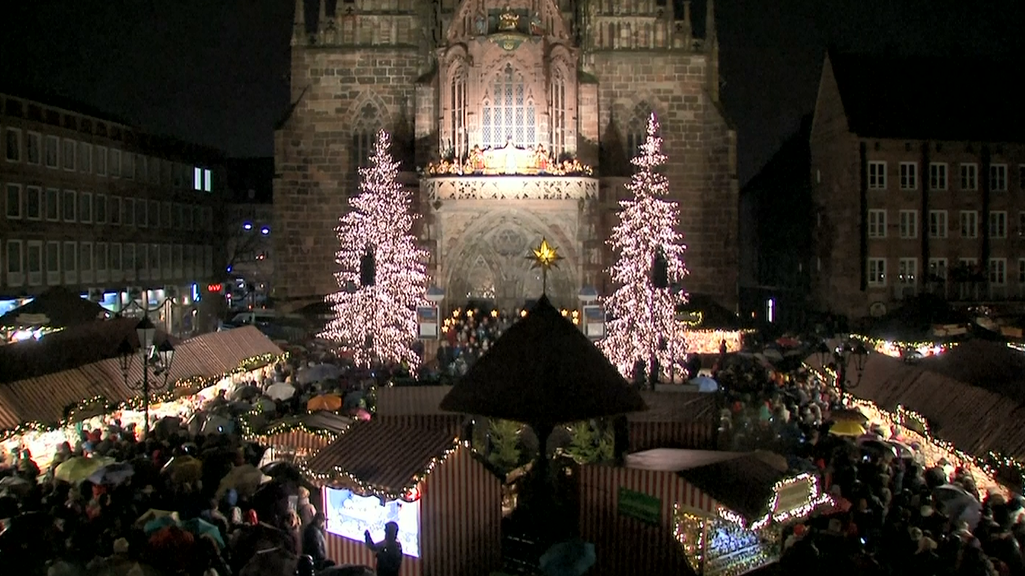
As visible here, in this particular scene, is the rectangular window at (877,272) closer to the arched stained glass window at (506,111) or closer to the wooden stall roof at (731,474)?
the arched stained glass window at (506,111)

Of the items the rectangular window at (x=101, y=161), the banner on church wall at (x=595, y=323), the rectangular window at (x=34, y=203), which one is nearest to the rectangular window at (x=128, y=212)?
the rectangular window at (x=101, y=161)

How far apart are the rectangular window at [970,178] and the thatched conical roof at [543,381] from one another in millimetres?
35023

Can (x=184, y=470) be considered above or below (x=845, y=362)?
below

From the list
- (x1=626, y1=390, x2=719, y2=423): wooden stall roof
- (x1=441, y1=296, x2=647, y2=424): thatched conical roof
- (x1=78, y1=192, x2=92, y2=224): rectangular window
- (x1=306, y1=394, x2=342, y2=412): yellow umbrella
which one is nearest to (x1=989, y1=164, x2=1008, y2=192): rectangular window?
(x1=626, y1=390, x2=719, y2=423): wooden stall roof

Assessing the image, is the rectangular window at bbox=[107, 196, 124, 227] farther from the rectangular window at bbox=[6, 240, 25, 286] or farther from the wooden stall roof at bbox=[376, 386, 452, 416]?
the wooden stall roof at bbox=[376, 386, 452, 416]

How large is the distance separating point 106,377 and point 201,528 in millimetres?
8969

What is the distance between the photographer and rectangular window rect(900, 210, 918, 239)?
43.1 meters

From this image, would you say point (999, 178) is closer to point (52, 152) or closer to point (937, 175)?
point (937, 175)

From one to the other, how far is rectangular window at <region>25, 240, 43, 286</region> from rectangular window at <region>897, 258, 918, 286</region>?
34745mm

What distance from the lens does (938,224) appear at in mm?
43156

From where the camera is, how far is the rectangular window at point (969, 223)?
43.2 metres

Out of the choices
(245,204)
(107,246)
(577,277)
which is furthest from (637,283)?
(245,204)

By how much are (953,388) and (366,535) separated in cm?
1060

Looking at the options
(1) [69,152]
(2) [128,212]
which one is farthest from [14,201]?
(2) [128,212]
